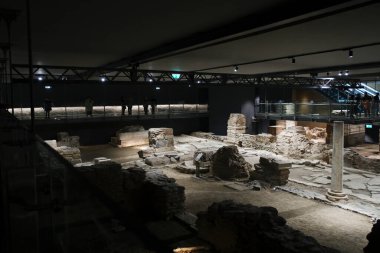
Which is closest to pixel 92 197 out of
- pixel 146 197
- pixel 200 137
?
pixel 146 197

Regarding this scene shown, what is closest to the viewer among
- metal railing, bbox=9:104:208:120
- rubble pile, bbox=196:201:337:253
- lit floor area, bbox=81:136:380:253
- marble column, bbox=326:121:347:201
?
rubble pile, bbox=196:201:337:253

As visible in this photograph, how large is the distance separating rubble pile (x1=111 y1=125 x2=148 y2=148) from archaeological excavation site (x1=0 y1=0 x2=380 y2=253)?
0.08 meters

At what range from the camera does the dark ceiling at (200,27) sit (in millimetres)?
5629

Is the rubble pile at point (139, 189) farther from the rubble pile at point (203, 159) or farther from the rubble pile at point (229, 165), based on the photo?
the rubble pile at point (203, 159)

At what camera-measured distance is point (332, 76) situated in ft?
72.8

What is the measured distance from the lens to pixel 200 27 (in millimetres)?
7328

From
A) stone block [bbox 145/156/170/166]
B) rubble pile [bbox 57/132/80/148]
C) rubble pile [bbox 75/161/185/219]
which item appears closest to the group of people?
stone block [bbox 145/156/170/166]

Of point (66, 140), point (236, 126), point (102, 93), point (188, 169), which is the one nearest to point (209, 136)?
point (236, 126)

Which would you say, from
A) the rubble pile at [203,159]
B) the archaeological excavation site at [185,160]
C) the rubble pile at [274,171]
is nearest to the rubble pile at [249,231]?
the archaeological excavation site at [185,160]

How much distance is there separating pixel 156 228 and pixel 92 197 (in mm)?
8246

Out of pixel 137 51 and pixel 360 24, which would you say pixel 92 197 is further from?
pixel 137 51

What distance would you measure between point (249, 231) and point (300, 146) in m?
13.0

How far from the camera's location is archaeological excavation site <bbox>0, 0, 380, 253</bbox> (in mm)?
2811

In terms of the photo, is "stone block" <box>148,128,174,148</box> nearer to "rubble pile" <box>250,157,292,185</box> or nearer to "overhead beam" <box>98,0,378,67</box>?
"rubble pile" <box>250,157,292,185</box>
